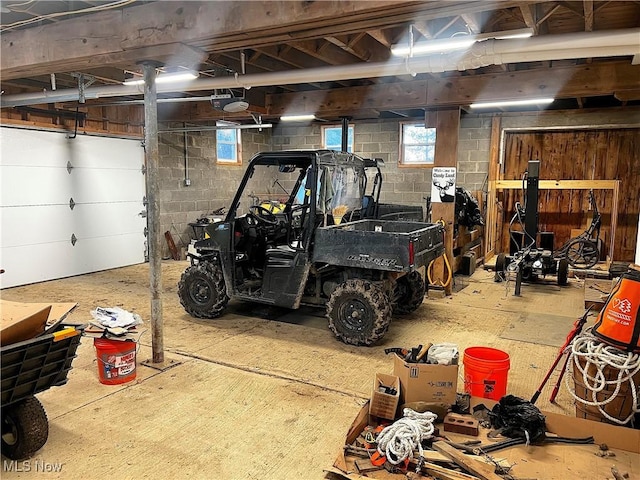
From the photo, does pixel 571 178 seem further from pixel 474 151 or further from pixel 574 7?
pixel 574 7

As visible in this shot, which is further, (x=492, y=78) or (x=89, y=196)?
(x=89, y=196)

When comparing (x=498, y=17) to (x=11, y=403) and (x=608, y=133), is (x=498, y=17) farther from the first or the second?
(x=608, y=133)

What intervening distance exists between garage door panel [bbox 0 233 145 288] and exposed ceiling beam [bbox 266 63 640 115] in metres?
3.60

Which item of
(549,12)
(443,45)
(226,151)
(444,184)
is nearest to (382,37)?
(443,45)

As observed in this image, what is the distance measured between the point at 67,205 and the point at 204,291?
338 centimetres

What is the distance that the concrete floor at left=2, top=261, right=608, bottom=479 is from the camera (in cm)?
248

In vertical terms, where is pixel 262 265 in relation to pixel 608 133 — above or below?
below

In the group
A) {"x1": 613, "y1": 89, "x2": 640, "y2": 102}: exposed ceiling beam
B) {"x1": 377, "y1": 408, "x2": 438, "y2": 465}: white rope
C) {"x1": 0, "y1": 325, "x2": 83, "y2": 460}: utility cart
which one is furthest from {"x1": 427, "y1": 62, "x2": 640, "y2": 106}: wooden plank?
{"x1": 0, "y1": 325, "x2": 83, "y2": 460}: utility cart

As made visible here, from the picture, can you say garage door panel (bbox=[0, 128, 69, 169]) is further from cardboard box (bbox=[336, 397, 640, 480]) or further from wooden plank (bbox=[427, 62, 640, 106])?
cardboard box (bbox=[336, 397, 640, 480])

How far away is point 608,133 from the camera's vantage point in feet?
25.8

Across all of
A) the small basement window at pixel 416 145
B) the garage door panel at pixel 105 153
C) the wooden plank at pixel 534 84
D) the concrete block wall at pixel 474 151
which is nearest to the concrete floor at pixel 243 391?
the garage door panel at pixel 105 153

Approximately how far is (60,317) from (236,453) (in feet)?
4.05

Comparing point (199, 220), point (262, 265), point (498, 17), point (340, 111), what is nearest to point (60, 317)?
point (262, 265)

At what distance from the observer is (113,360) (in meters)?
3.31
